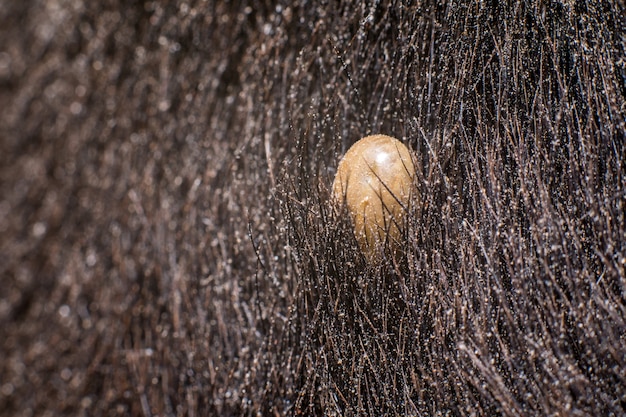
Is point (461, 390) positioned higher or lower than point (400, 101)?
lower

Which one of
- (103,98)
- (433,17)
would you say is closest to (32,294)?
(103,98)

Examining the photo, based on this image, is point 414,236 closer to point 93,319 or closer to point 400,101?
point 400,101

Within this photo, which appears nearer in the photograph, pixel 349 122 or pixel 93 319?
pixel 93 319
